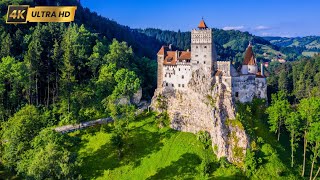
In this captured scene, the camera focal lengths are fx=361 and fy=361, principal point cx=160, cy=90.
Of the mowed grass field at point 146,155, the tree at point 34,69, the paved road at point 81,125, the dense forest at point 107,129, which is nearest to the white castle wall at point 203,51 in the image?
the dense forest at point 107,129

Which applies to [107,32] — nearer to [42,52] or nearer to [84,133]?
[42,52]

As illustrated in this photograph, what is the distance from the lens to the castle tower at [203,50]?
97.5m

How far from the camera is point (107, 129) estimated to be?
9850cm

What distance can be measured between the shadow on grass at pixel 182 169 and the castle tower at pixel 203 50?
2366 cm

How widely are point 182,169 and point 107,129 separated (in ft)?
79.5

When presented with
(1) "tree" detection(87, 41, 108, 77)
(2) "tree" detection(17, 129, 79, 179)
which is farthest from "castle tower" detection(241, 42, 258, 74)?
(2) "tree" detection(17, 129, 79, 179)

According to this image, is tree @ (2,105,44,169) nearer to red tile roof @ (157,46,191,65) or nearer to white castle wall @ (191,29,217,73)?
red tile roof @ (157,46,191,65)

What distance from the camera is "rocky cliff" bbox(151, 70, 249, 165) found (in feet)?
294

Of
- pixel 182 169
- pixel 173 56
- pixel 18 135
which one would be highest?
pixel 173 56

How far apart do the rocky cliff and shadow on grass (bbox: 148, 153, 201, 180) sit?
6.61 meters

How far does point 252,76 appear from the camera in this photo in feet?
317

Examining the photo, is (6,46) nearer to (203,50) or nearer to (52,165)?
(203,50)

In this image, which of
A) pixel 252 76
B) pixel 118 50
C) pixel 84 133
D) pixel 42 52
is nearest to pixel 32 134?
pixel 84 133

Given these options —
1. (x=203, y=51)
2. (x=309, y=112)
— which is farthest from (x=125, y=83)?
(x=309, y=112)
